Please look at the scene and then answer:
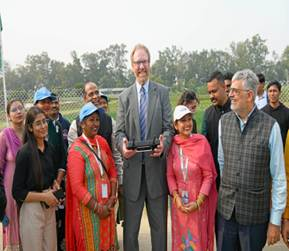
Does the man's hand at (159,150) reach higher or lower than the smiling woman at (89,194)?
higher

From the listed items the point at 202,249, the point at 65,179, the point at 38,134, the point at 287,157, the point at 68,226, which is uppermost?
the point at 38,134

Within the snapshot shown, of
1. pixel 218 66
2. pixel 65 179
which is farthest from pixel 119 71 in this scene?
pixel 65 179

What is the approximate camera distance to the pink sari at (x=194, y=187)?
10.2ft

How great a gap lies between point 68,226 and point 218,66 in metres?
35.3

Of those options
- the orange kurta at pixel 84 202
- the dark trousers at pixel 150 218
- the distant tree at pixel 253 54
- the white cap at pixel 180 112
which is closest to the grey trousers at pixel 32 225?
the orange kurta at pixel 84 202

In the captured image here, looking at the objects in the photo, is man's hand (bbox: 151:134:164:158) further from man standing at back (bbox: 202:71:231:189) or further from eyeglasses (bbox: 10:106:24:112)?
eyeglasses (bbox: 10:106:24:112)

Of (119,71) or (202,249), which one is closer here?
(202,249)

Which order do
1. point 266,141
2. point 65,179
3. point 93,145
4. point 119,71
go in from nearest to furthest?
point 266,141, point 93,145, point 65,179, point 119,71

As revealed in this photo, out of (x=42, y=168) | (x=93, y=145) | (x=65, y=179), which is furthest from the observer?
(x=65, y=179)

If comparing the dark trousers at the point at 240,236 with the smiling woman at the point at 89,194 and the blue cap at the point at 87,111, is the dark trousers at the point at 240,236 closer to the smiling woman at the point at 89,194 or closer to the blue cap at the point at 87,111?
the smiling woman at the point at 89,194

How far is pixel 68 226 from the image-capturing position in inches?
126

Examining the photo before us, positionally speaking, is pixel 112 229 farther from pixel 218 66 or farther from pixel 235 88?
pixel 218 66

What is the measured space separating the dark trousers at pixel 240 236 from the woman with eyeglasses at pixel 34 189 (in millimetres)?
1388

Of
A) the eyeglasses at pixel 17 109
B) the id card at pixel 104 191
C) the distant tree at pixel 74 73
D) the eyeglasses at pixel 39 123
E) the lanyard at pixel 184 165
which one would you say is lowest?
the id card at pixel 104 191
